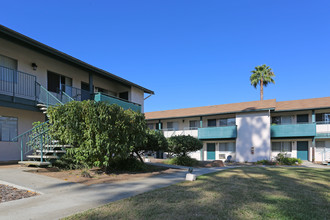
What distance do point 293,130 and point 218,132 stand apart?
7162 millimetres

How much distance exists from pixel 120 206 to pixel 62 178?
3854 mm

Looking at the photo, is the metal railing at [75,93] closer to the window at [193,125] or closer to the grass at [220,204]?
the grass at [220,204]

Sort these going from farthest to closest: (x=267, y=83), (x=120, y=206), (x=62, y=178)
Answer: (x=267, y=83)
(x=62, y=178)
(x=120, y=206)

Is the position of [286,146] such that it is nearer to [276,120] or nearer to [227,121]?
[276,120]

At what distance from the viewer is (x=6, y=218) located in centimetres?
405

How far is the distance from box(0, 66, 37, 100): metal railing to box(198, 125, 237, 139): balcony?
17.8 m

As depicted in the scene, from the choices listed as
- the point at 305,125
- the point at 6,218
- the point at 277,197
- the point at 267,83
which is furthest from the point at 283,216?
the point at 267,83

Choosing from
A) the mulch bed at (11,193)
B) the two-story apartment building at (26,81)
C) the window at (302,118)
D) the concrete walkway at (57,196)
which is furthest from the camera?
Result: the window at (302,118)

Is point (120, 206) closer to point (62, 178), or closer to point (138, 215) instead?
point (138, 215)

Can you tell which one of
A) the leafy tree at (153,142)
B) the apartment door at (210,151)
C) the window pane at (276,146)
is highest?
the leafy tree at (153,142)

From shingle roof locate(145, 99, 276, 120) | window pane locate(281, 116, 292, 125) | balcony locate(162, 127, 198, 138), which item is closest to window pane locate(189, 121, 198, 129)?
balcony locate(162, 127, 198, 138)

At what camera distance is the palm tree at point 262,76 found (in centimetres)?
3488

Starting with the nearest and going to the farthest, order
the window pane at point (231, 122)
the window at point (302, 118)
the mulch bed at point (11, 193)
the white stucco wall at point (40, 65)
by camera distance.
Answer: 1. the mulch bed at point (11, 193)
2. the white stucco wall at point (40, 65)
3. the window at point (302, 118)
4. the window pane at point (231, 122)

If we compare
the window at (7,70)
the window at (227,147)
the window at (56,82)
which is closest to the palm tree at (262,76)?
the window at (227,147)
